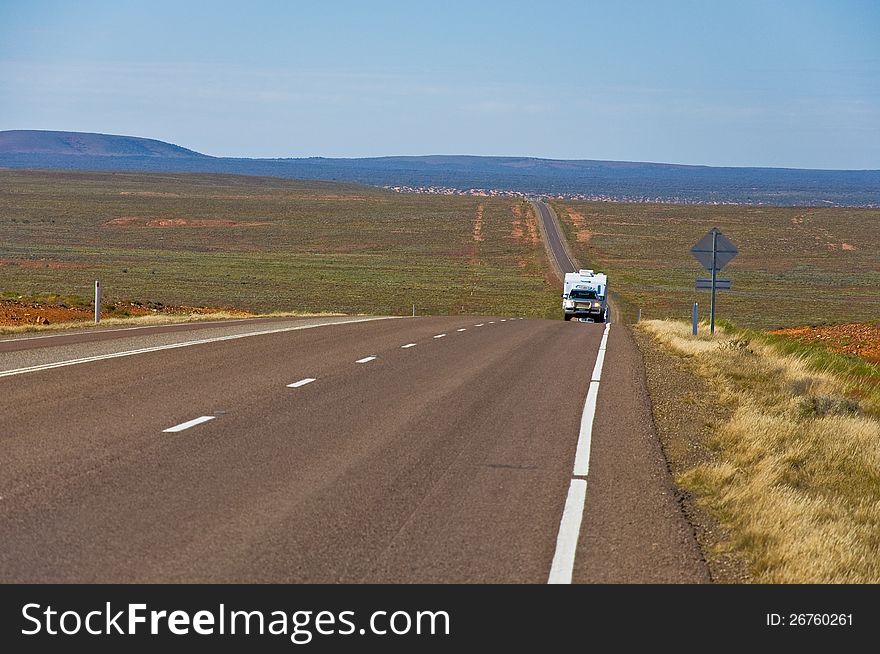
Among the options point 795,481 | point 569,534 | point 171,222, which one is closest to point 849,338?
point 795,481

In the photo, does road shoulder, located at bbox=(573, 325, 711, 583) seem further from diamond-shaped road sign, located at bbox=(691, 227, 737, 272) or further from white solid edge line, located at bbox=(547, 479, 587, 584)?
diamond-shaped road sign, located at bbox=(691, 227, 737, 272)

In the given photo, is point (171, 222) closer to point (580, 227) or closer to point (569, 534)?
point (580, 227)

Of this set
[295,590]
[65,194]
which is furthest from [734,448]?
[65,194]

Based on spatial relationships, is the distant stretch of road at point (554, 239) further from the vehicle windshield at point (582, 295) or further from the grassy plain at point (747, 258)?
the vehicle windshield at point (582, 295)

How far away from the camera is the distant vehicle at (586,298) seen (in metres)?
53.4

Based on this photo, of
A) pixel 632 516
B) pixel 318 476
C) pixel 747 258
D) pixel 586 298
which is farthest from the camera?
pixel 747 258

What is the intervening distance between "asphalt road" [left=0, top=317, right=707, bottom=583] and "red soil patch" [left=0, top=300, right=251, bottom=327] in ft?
45.7

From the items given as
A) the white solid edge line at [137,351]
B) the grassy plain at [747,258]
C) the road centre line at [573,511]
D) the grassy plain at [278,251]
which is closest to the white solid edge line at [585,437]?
the road centre line at [573,511]

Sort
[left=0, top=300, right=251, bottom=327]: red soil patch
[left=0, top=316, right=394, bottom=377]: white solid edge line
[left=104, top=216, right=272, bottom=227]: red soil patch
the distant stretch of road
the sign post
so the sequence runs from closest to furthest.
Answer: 1. [left=0, top=316, right=394, bottom=377]: white solid edge line
2. the sign post
3. [left=0, top=300, right=251, bottom=327]: red soil patch
4. the distant stretch of road
5. [left=104, top=216, right=272, bottom=227]: red soil patch

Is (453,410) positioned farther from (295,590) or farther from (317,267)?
(317,267)

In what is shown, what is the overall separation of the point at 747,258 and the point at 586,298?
61687 millimetres

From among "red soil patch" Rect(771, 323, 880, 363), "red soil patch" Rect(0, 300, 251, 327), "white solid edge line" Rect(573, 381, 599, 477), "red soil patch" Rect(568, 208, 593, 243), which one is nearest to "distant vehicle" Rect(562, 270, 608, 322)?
"red soil patch" Rect(771, 323, 880, 363)

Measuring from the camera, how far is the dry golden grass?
7.31 meters

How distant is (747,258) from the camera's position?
111 metres
